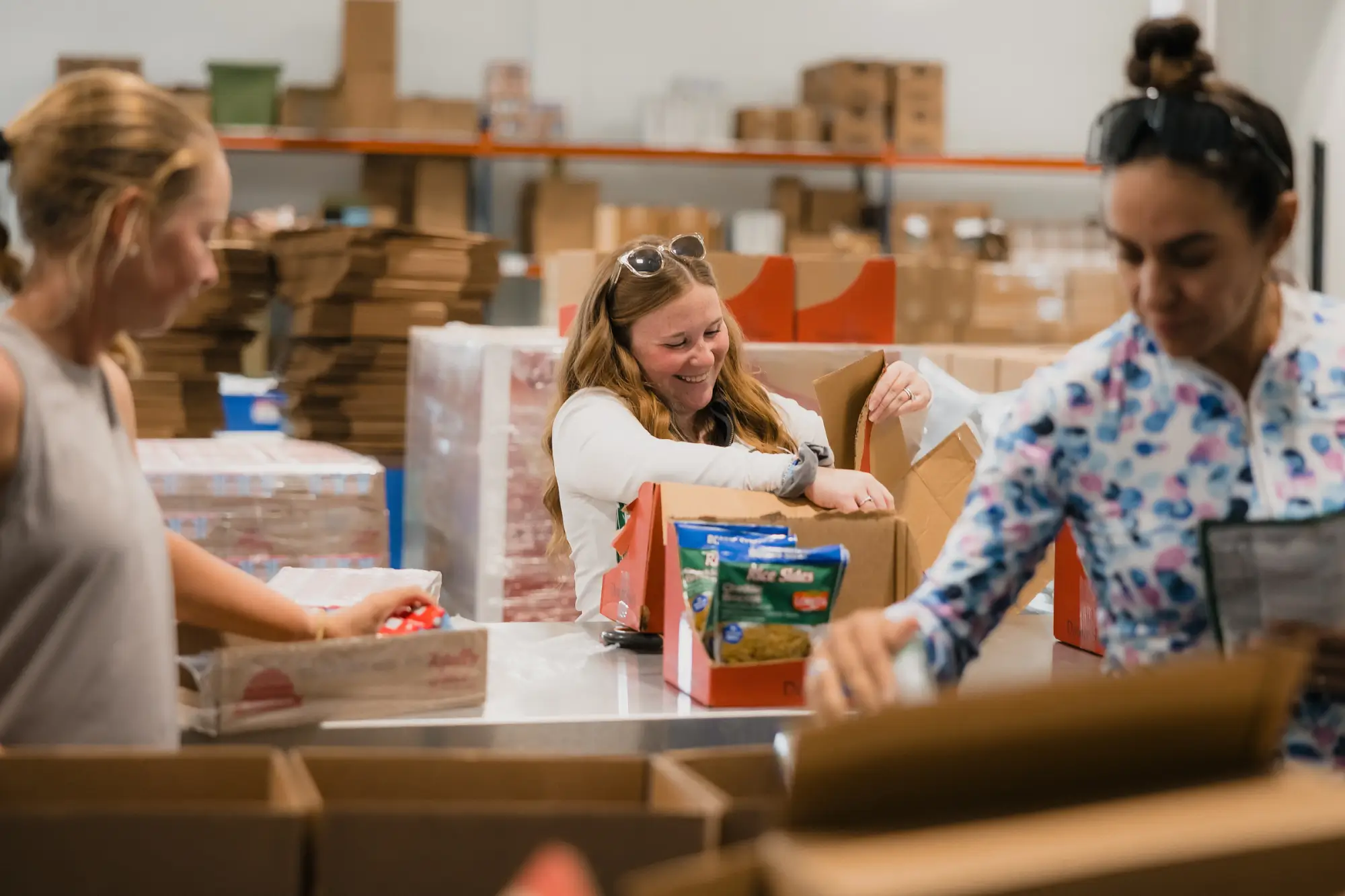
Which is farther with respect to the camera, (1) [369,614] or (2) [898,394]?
(2) [898,394]

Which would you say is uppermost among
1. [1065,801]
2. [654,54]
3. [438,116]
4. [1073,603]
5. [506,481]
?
[654,54]

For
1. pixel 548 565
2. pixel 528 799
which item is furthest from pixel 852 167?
pixel 528 799

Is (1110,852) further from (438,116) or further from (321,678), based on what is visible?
(438,116)

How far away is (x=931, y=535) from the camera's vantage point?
236cm

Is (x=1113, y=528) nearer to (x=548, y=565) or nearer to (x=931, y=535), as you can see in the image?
(x=931, y=535)

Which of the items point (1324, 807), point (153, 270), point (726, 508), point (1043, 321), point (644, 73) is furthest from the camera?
point (644, 73)

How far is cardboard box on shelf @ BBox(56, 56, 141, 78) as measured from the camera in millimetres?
6645

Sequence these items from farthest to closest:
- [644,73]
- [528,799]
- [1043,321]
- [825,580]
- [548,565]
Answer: [644,73] < [1043,321] < [548,565] < [825,580] < [528,799]

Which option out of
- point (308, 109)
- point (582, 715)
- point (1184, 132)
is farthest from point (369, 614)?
point (308, 109)

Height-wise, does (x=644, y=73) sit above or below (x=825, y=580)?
above

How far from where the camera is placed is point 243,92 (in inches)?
273

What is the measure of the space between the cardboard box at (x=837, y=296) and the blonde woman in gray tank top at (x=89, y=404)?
91.9 inches

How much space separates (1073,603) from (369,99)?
18.0 feet

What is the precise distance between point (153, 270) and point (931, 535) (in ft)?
4.41
